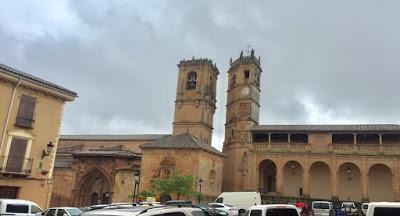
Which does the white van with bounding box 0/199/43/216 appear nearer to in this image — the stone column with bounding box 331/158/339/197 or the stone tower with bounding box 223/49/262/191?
the stone tower with bounding box 223/49/262/191

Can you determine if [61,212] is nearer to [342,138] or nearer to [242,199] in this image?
[242,199]

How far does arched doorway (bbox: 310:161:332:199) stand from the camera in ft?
157

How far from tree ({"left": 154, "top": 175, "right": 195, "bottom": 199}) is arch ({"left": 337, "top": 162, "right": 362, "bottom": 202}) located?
20367 millimetres

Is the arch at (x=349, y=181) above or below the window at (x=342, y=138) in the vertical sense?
below

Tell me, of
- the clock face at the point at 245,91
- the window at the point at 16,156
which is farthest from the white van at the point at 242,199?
the clock face at the point at 245,91

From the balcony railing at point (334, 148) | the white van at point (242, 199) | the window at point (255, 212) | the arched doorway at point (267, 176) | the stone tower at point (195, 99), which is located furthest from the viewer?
the stone tower at point (195, 99)

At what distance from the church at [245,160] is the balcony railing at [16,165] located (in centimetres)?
1502

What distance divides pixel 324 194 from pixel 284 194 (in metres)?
5.06

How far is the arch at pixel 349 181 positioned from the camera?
46906 mm

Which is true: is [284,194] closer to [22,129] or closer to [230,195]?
[230,195]

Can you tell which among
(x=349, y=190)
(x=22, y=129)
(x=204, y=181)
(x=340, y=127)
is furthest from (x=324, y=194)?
(x=22, y=129)

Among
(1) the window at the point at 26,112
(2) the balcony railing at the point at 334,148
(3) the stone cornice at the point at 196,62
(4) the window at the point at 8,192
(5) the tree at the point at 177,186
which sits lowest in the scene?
(4) the window at the point at 8,192

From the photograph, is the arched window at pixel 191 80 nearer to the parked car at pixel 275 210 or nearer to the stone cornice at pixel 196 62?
the stone cornice at pixel 196 62

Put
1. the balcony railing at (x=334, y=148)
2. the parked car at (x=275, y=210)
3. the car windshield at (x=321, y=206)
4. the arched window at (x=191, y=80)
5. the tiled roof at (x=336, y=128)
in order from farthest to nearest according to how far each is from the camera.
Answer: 1. the arched window at (x=191, y=80)
2. the tiled roof at (x=336, y=128)
3. the balcony railing at (x=334, y=148)
4. the car windshield at (x=321, y=206)
5. the parked car at (x=275, y=210)
